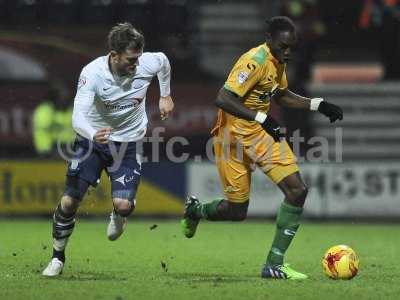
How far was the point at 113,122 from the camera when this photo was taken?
8781 mm

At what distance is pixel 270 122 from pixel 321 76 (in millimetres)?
9968

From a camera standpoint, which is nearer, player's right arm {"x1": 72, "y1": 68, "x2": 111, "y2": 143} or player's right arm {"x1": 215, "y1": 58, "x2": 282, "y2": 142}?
player's right arm {"x1": 72, "y1": 68, "x2": 111, "y2": 143}

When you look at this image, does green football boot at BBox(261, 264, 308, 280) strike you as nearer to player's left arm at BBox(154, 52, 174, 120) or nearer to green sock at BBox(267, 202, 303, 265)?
green sock at BBox(267, 202, 303, 265)

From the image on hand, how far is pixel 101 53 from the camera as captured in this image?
669 inches

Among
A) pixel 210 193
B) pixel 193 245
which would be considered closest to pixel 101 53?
pixel 210 193

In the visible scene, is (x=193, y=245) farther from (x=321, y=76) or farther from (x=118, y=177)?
(x=321, y=76)

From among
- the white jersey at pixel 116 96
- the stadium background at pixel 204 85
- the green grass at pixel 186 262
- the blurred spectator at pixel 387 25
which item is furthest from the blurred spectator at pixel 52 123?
the white jersey at pixel 116 96

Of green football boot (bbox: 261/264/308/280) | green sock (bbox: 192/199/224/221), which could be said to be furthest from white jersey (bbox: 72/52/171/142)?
green football boot (bbox: 261/264/308/280)

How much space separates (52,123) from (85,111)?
8164mm

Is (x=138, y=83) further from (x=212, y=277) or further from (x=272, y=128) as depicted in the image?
(x=212, y=277)

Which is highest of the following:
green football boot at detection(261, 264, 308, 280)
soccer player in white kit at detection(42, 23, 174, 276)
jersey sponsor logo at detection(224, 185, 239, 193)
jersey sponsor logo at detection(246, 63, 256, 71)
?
jersey sponsor logo at detection(246, 63, 256, 71)

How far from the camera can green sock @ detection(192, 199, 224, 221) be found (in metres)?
9.36

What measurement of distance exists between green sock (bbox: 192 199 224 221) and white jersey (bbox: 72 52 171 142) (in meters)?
0.98

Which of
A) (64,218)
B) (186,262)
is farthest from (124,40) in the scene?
(186,262)
